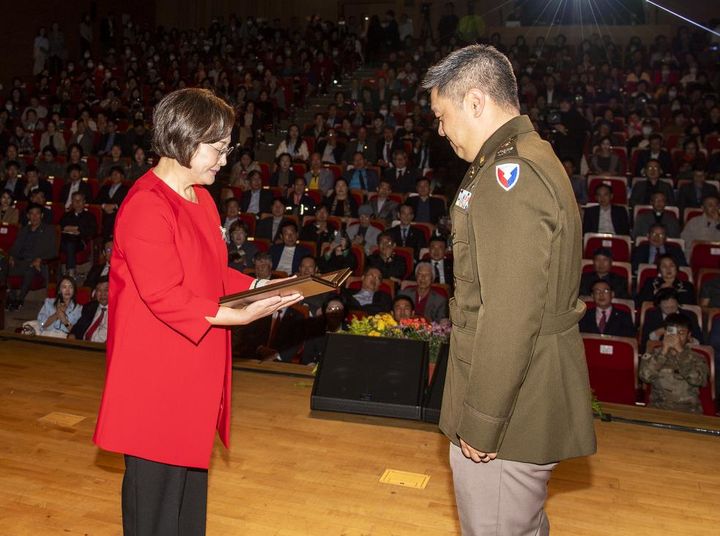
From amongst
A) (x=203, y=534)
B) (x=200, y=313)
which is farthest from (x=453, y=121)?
(x=203, y=534)

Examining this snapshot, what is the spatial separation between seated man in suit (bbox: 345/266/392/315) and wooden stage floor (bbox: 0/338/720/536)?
191 centimetres

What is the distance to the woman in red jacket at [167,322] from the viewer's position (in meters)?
1.92

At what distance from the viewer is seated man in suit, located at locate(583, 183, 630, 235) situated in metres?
7.70

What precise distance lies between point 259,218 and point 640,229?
13.1ft

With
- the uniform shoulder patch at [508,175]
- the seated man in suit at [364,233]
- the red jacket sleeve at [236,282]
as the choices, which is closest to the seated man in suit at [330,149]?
the seated man in suit at [364,233]

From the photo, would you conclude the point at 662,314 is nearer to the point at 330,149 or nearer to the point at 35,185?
the point at 330,149

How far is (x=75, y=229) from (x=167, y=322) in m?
6.73

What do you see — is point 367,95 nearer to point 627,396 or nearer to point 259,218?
point 259,218

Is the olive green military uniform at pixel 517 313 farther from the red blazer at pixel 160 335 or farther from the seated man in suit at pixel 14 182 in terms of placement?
the seated man in suit at pixel 14 182

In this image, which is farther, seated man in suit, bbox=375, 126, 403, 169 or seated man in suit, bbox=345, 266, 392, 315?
seated man in suit, bbox=375, 126, 403, 169

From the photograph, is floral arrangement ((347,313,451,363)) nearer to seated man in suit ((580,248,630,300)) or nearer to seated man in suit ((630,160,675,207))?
seated man in suit ((580,248,630,300))

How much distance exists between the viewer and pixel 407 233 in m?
7.51

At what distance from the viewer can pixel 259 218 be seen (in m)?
8.43

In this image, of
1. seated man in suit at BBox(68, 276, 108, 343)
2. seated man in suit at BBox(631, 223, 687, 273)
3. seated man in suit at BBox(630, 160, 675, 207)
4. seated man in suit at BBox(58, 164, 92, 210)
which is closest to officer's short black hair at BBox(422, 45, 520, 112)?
seated man in suit at BBox(68, 276, 108, 343)
